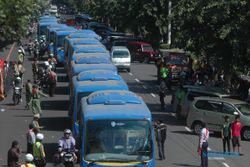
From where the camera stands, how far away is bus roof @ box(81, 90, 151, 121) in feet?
73.3

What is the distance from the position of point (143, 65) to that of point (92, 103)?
42.4 m

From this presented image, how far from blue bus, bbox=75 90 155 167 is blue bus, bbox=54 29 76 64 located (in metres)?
38.4

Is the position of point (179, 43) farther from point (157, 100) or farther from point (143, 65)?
point (143, 65)

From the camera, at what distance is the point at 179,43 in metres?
44.3

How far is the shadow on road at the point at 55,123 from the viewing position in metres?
34.8

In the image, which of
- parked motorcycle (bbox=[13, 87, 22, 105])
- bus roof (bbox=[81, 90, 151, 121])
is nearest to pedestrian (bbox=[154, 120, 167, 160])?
bus roof (bbox=[81, 90, 151, 121])

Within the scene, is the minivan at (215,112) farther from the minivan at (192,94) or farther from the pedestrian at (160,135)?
the pedestrian at (160,135)

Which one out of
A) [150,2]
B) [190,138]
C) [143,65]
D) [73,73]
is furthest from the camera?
[150,2]

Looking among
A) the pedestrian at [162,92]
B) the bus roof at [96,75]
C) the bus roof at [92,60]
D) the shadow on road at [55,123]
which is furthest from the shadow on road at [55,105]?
the bus roof at [96,75]

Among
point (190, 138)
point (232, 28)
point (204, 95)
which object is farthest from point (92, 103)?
point (232, 28)

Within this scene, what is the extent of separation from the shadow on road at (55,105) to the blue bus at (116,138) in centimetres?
1854

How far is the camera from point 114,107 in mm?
23188

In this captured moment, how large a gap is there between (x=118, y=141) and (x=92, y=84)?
29.5 feet

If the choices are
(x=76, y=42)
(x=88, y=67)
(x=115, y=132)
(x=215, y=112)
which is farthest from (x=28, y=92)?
(x=115, y=132)
